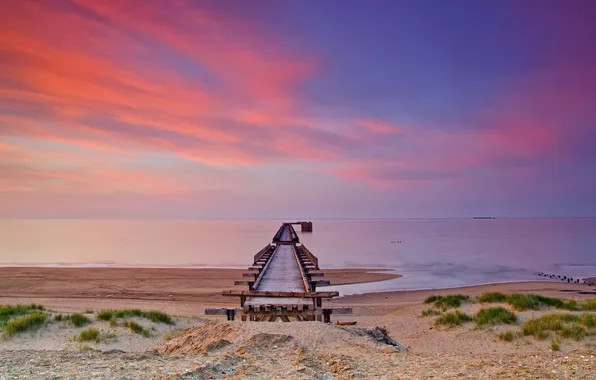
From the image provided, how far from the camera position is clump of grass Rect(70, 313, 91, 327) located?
10922 millimetres

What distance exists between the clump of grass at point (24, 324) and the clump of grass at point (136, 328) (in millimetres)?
2064

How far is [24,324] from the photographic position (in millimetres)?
10164

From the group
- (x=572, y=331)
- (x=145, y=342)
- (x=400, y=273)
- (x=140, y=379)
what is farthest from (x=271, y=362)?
(x=400, y=273)

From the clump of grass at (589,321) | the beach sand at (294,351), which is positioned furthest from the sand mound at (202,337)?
the clump of grass at (589,321)

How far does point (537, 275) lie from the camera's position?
32.9 m

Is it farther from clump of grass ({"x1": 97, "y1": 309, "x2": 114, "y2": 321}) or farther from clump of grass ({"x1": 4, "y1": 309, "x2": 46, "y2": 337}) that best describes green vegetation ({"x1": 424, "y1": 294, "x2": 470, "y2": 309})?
clump of grass ({"x1": 4, "y1": 309, "x2": 46, "y2": 337})

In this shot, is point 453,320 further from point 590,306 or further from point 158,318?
point 158,318

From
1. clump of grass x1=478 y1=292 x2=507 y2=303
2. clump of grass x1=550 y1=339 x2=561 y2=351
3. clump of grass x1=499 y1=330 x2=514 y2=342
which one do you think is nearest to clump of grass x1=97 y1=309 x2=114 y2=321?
clump of grass x1=499 y1=330 x2=514 y2=342

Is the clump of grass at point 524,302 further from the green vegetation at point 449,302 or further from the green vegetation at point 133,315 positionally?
the green vegetation at point 133,315

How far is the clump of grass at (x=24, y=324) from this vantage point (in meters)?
9.84

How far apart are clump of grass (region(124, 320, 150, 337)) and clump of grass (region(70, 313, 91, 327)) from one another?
106 cm

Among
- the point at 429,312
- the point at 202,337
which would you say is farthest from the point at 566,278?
the point at 202,337

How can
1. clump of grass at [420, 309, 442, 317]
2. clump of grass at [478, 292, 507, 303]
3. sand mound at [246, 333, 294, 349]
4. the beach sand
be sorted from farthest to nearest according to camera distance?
clump of grass at [478, 292, 507, 303], clump of grass at [420, 309, 442, 317], sand mound at [246, 333, 294, 349], the beach sand

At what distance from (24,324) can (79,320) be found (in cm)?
127
